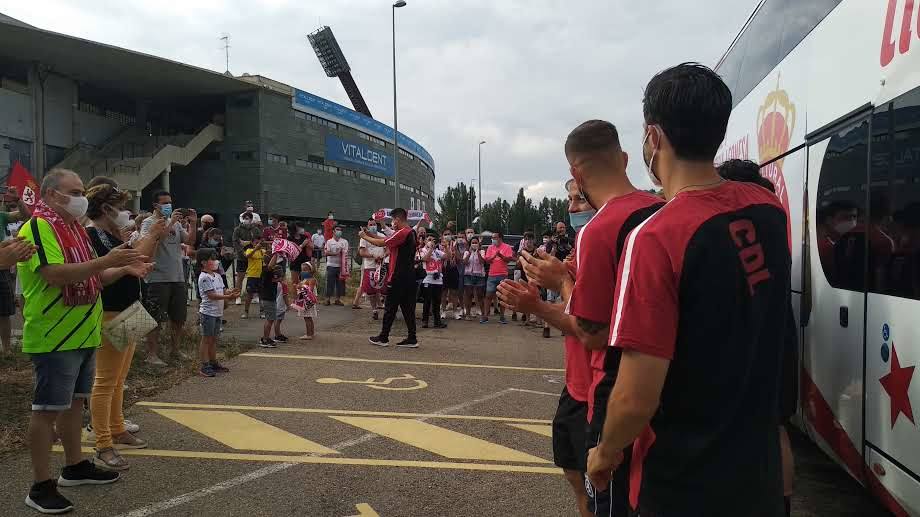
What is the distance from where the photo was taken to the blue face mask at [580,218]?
309 centimetres

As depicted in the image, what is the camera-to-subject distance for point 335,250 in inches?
556

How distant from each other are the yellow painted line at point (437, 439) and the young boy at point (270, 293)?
11.9 feet

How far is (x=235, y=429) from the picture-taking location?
17.8 feet

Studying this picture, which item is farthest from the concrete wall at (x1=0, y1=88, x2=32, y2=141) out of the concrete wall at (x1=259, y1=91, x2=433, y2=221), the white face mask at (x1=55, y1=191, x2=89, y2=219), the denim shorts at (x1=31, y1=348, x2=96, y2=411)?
the denim shorts at (x1=31, y1=348, x2=96, y2=411)

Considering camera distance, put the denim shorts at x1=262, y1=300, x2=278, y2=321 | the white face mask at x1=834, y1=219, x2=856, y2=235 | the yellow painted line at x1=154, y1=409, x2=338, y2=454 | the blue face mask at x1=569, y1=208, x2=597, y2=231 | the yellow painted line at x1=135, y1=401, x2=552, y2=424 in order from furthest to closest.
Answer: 1. the denim shorts at x1=262, y1=300, x2=278, y2=321
2. the yellow painted line at x1=135, y1=401, x2=552, y2=424
3. the yellow painted line at x1=154, y1=409, x2=338, y2=454
4. the white face mask at x1=834, y1=219, x2=856, y2=235
5. the blue face mask at x1=569, y1=208, x2=597, y2=231

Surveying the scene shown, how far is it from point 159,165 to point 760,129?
121 ft

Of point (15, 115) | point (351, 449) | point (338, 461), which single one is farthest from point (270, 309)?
point (15, 115)

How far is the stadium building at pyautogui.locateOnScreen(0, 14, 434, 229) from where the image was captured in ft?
108

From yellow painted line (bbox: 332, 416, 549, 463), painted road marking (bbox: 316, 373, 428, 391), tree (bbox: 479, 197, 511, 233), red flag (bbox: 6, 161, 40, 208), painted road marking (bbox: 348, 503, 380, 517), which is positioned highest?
tree (bbox: 479, 197, 511, 233)

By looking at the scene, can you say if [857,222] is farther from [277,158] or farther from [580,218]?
[277,158]

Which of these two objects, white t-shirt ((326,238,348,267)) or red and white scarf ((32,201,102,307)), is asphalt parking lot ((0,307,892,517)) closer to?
red and white scarf ((32,201,102,307))

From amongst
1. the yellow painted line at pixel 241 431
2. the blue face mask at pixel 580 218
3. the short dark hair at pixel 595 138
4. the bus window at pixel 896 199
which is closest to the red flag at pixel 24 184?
the yellow painted line at pixel 241 431

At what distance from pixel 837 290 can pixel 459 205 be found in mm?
76445

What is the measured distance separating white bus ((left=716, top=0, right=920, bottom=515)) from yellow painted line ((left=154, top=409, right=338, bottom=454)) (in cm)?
350
